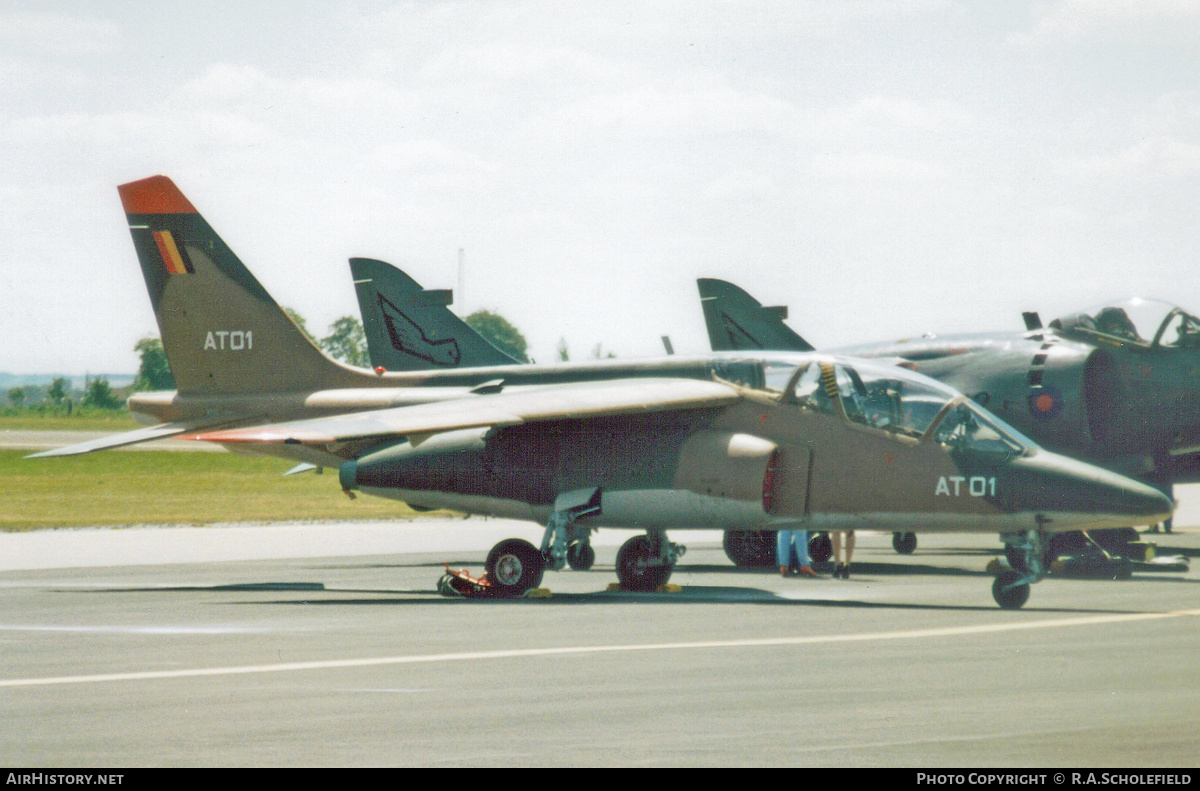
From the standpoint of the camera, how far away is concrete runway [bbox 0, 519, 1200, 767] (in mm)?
7660

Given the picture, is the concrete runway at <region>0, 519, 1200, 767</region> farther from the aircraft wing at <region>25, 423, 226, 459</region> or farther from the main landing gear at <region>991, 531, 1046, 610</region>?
the aircraft wing at <region>25, 423, 226, 459</region>

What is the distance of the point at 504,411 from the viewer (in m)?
16.4

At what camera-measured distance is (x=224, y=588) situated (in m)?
18.3

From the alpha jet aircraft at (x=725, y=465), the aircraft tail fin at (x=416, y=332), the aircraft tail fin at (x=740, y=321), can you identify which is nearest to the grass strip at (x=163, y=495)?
the aircraft tail fin at (x=416, y=332)

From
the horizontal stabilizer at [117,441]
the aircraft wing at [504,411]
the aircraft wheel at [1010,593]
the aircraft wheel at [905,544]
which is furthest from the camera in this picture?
the aircraft wheel at [905,544]

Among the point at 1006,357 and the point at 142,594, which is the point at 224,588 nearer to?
the point at 142,594

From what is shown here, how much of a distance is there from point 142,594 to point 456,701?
9279 mm

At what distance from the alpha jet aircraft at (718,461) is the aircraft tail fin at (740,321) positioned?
884 centimetres

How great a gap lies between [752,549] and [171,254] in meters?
9.32

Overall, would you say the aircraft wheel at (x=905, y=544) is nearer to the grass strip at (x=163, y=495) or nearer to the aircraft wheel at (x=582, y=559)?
the aircraft wheel at (x=582, y=559)

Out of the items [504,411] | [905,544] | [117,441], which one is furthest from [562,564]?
[905,544]

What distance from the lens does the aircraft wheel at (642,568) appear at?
1780 cm

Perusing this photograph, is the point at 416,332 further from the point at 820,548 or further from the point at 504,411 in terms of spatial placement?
the point at 504,411

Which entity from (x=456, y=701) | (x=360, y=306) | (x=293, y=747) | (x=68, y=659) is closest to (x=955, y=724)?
(x=456, y=701)
